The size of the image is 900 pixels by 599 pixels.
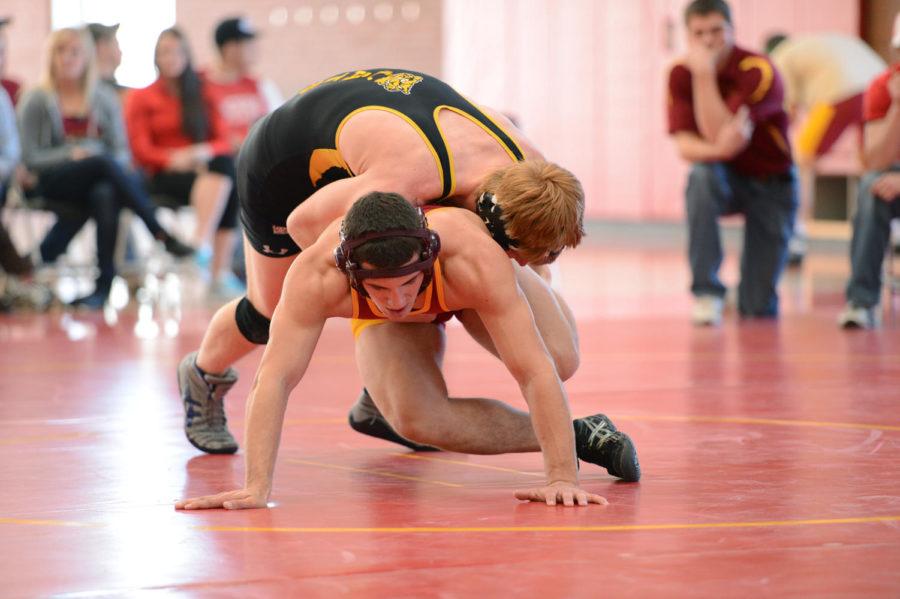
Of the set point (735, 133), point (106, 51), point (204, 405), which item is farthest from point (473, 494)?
point (106, 51)

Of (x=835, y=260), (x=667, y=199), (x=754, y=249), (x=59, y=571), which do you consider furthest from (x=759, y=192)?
(x=667, y=199)

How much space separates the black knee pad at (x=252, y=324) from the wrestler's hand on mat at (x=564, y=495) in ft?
2.71

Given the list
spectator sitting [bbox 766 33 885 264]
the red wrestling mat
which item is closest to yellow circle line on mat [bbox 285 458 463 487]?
the red wrestling mat

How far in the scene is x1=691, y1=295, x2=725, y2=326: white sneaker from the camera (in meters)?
5.70

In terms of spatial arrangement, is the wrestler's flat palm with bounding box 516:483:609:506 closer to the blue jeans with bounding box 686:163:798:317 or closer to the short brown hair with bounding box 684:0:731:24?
the blue jeans with bounding box 686:163:798:317

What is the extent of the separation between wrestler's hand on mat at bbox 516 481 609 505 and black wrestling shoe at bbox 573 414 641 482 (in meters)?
0.19

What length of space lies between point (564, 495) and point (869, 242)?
334 centimetres

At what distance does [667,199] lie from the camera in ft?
38.7

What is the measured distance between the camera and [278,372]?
2.41 m

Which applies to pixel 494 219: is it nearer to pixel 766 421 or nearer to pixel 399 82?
pixel 399 82

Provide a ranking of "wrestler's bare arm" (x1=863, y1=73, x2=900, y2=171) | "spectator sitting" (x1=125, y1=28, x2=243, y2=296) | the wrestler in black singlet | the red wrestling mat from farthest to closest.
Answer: "spectator sitting" (x1=125, y1=28, x2=243, y2=296), "wrestler's bare arm" (x1=863, y1=73, x2=900, y2=171), the wrestler in black singlet, the red wrestling mat

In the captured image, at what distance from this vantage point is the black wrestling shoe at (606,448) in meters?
2.62

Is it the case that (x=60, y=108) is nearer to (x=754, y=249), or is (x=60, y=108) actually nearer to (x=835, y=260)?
(x=754, y=249)

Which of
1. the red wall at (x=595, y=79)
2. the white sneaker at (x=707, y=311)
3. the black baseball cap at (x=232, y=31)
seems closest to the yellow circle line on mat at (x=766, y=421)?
the white sneaker at (x=707, y=311)
